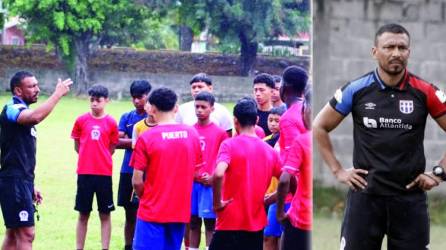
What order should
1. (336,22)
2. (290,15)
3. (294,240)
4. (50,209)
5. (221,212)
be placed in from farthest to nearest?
(290,15) < (50,209) < (221,212) < (294,240) < (336,22)

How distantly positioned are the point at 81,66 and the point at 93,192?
93.3 ft

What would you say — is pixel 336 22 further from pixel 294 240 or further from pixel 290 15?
pixel 290 15

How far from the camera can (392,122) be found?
3.71 metres

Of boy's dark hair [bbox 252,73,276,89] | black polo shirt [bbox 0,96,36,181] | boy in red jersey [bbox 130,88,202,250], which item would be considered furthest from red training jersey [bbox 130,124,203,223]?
boy's dark hair [bbox 252,73,276,89]

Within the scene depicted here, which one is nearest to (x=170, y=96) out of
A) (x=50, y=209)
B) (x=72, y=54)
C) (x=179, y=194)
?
(x=179, y=194)

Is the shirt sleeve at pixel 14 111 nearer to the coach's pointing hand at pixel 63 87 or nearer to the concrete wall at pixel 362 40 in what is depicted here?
the coach's pointing hand at pixel 63 87

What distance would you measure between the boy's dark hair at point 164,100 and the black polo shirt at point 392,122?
1.74 m

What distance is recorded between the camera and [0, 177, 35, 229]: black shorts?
602 centimetres

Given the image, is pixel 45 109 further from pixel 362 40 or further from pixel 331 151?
pixel 362 40

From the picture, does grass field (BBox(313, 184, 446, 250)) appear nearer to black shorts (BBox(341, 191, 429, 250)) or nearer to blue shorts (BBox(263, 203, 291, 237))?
black shorts (BBox(341, 191, 429, 250))

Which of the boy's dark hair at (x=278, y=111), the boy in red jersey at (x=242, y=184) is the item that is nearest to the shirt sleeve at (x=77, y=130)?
the boy's dark hair at (x=278, y=111)

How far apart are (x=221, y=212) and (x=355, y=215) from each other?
1.56 meters

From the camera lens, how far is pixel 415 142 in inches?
147

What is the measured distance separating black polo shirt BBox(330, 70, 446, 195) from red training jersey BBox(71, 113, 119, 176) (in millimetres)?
3622
